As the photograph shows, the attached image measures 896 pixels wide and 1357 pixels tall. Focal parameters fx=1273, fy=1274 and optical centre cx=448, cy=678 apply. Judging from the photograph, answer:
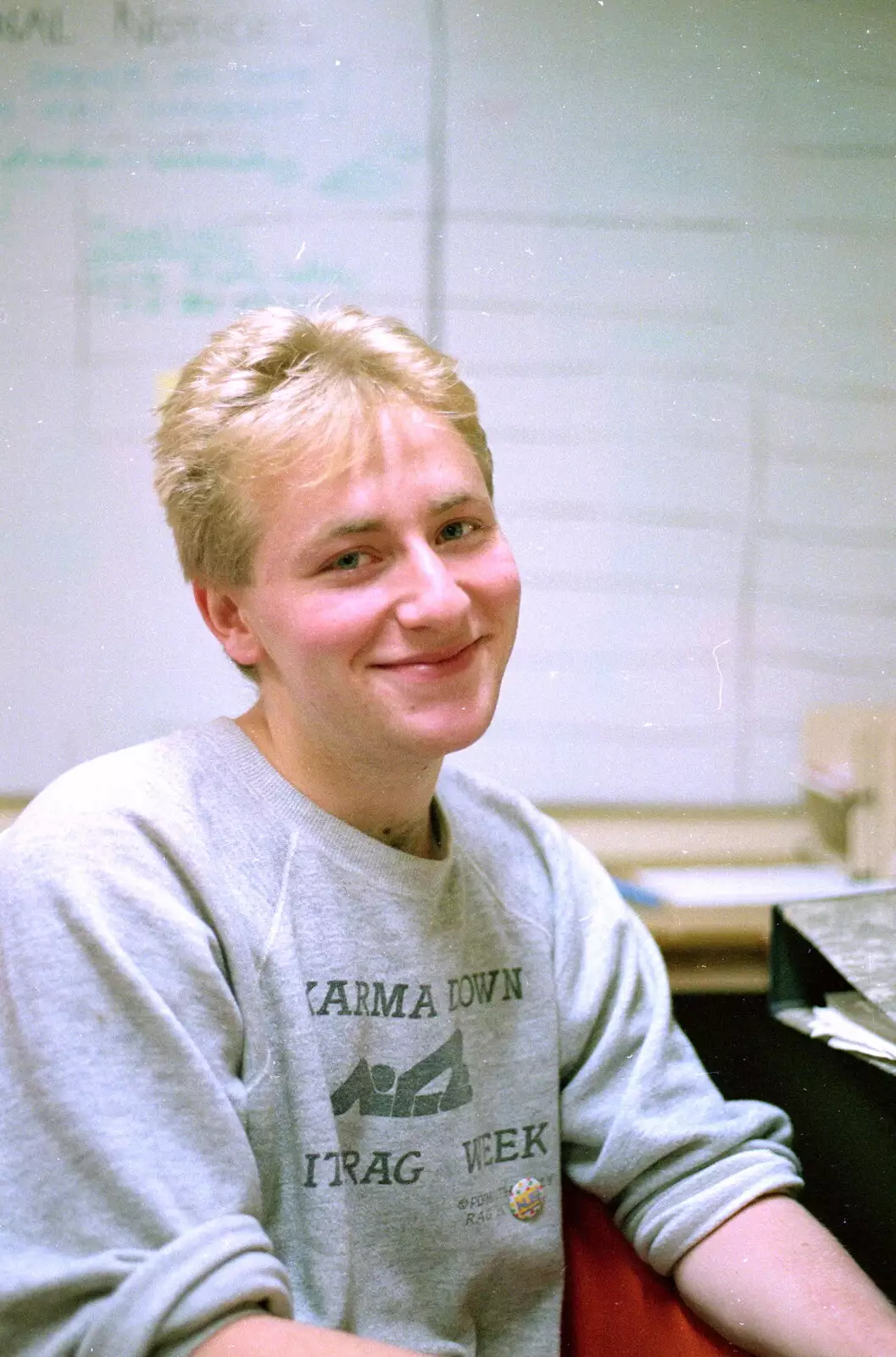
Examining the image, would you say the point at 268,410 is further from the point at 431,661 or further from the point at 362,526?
the point at 431,661

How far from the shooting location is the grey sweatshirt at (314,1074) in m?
0.87

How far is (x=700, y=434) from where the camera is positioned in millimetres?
2010

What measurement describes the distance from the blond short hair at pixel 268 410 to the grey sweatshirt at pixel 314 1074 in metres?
0.19

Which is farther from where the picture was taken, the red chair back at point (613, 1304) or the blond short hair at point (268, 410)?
the red chair back at point (613, 1304)

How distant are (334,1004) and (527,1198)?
282 millimetres

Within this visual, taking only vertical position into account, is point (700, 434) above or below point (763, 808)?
above

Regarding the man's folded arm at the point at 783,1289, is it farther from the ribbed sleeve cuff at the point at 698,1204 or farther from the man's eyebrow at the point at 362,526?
the man's eyebrow at the point at 362,526

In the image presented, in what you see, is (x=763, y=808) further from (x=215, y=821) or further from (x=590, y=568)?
(x=215, y=821)

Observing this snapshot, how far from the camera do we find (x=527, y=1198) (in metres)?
1.16

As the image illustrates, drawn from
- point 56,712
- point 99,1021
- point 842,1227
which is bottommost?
point 842,1227

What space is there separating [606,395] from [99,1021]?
1376mm

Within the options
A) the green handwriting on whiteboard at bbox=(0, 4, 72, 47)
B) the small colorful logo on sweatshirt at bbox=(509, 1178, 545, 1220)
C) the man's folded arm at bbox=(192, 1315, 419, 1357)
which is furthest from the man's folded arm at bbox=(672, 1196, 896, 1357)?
the green handwriting on whiteboard at bbox=(0, 4, 72, 47)

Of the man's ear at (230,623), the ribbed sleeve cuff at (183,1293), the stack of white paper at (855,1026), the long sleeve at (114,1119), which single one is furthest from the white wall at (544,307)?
the ribbed sleeve cuff at (183,1293)

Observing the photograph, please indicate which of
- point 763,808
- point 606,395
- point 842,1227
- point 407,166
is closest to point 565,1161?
point 842,1227
